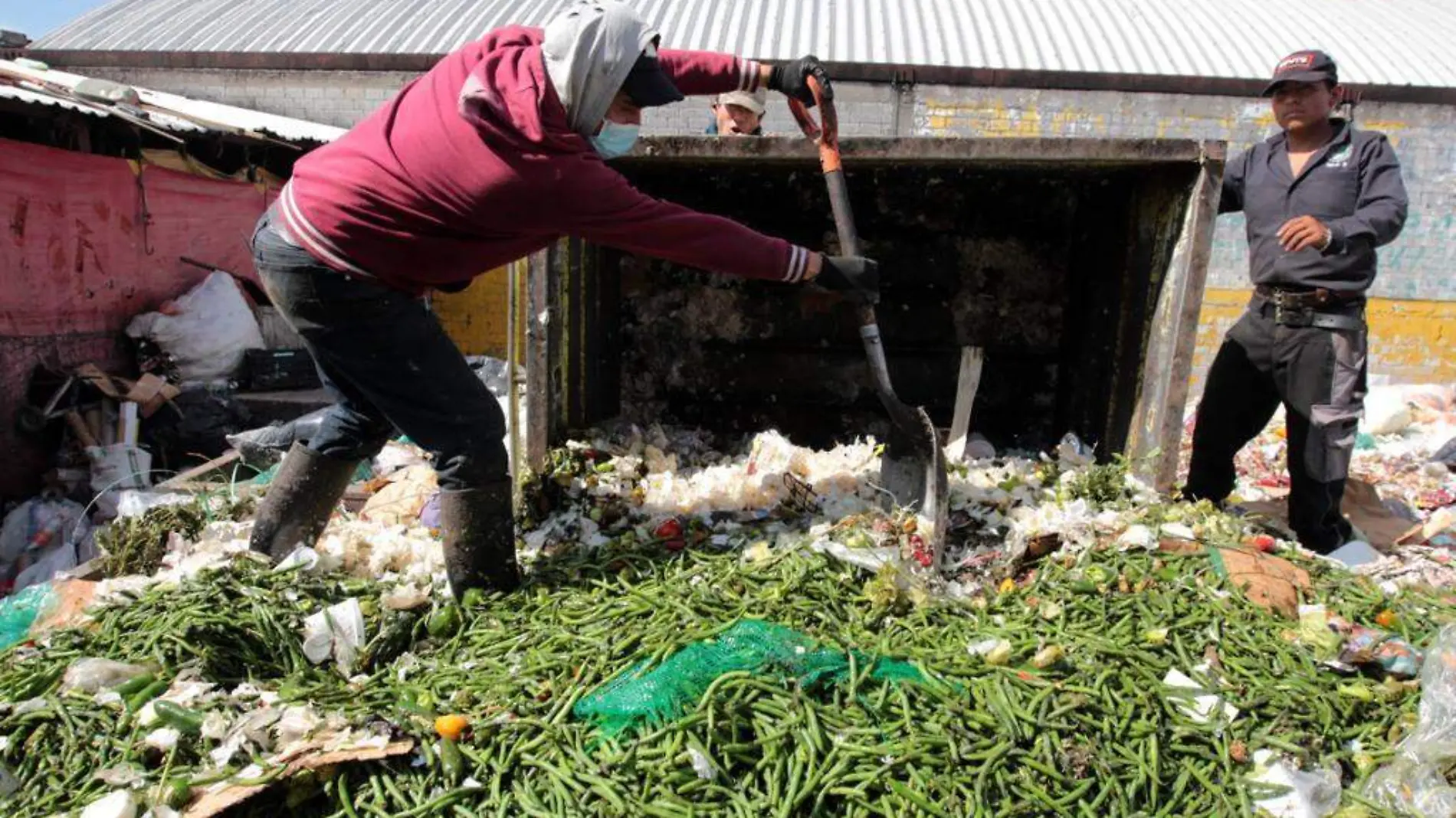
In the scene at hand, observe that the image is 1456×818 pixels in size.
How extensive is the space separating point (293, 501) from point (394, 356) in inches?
24.9

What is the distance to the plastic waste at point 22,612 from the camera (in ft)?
8.59

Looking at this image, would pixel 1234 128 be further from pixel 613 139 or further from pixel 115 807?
pixel 115 807

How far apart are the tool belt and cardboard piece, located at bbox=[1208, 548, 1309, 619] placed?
3.54 ft

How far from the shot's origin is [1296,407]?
321cm

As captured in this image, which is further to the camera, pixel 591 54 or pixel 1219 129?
pixel 1219 129

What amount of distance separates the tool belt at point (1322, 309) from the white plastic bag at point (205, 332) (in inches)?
269

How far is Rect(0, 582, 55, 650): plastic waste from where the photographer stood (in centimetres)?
262

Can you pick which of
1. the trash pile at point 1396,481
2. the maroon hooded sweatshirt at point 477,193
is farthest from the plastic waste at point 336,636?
the trash pile at point 1396,481

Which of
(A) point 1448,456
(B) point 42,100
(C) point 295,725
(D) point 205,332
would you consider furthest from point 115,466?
(A) point 1448,456

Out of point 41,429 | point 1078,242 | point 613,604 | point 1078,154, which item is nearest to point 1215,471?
point 1078,242

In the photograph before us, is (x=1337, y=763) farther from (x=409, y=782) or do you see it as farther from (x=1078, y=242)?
(x=1078, y=242)

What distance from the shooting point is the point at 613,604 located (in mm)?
2316

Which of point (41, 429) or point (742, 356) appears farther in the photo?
point (41, 429)

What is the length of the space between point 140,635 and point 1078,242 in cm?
362
